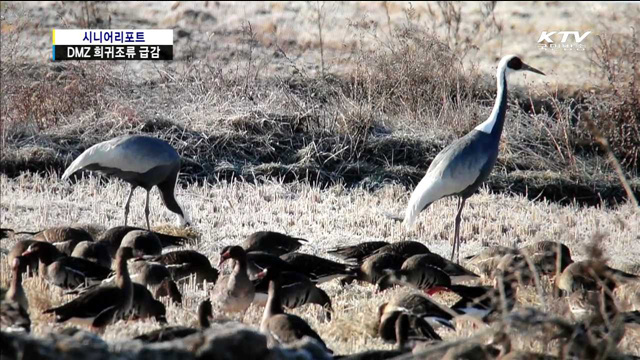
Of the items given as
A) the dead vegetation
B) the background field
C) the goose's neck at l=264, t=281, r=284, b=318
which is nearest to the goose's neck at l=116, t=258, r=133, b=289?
the goose's neck at l=264, t=281, r=284, b=318

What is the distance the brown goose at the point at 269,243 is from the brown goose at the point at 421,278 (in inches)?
61.7

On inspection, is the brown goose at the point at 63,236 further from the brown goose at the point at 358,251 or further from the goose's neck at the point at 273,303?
the goose's neck at the point at 273,303

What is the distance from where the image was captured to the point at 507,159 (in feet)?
50.2

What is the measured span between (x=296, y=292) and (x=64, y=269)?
1.93m

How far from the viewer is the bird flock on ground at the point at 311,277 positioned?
6094 mm

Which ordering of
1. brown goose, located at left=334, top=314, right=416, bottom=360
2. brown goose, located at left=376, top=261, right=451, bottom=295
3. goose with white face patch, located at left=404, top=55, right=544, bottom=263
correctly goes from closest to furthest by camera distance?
brown goose, located at left=334, top=314, right=416, bottom=360 → brown goose, located at left=376, top=261, right=451, bottom=295 → goose with white face patch, located at left=404, top=55, right=544, bottom=263

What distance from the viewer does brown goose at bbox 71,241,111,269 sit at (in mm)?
9227

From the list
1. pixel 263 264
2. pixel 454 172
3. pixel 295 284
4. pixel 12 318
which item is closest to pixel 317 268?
pixel 263 264

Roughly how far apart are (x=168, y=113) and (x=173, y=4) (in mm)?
18441

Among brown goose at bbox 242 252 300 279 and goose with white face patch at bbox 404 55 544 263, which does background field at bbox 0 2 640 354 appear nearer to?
goose with white face patch at bbox 404 55 544 263

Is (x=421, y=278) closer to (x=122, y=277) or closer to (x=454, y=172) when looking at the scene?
(x=454, y=172)

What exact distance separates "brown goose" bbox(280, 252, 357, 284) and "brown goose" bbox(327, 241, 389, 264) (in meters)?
0.70

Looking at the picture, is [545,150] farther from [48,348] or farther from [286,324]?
[48,348]

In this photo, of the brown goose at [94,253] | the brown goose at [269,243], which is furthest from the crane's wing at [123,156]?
the brown goose at [94,253]
